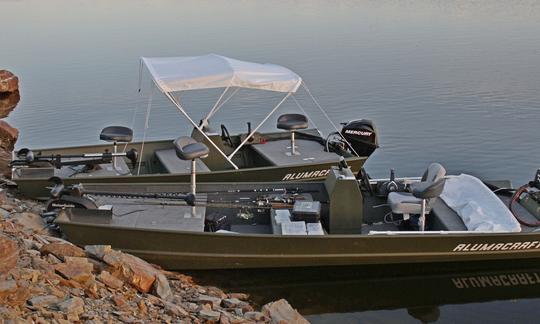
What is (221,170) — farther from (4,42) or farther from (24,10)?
(24,10)

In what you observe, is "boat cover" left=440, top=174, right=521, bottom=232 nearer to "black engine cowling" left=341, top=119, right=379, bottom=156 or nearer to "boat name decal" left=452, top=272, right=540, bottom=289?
"boat name decal" left=452, top=272, right=540, bottom=289

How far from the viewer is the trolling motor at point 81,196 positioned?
11195 millimetres

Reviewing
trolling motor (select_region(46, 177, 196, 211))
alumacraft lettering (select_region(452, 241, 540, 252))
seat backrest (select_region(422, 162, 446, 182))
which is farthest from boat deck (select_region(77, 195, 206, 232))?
alumacraft lettering (select_region(452, 241, 540, 252))

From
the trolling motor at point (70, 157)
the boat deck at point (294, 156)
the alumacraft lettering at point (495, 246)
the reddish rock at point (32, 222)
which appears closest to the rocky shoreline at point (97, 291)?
the reddish rock at point (32, 222)

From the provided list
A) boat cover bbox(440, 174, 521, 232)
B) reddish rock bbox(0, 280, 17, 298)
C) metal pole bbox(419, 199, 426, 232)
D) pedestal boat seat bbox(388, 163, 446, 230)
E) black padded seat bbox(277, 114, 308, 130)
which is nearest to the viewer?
reddish rock bbox(0, 280, 17, 298)

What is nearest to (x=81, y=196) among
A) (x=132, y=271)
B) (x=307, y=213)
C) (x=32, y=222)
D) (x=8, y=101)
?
(x=32, y=222)

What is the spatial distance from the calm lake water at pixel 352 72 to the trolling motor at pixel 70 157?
4.83 meters

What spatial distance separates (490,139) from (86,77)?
1420 centimetres

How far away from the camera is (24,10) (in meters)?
43.4

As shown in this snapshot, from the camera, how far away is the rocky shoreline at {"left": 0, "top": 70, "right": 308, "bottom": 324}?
7652 millimetres

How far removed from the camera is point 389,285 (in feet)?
37.3

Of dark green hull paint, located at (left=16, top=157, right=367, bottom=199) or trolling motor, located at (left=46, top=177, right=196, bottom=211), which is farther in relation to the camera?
dark green hull paint, located at (left=16, top=157, right=367, bottom=199)

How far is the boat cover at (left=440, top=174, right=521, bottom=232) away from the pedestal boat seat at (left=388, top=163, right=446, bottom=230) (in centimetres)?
59

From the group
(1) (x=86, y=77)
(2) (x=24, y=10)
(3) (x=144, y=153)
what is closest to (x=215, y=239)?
(3) (x=144, y=153)
